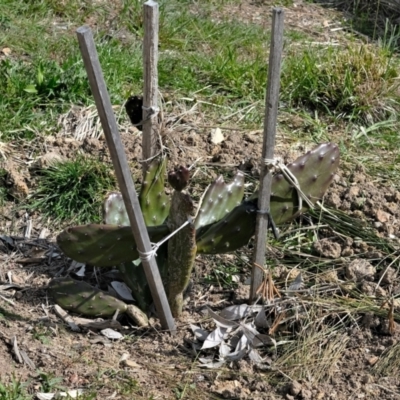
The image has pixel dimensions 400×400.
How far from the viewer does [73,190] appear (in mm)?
5234

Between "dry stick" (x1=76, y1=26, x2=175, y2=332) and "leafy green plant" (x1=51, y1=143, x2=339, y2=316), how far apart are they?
0.45 ft

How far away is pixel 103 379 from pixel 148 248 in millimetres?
619

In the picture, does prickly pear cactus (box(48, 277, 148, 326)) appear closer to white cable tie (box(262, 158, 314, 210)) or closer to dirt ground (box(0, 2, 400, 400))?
dirt ground (box(0, 2, 400, 400))

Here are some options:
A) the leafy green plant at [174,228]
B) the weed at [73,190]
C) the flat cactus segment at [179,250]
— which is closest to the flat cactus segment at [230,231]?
the leafy green plant at [174,228]

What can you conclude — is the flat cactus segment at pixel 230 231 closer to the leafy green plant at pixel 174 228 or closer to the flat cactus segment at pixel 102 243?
the leafy green plant at pixel 174 228

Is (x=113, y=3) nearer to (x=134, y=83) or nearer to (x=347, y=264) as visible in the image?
(x=134, y=83)

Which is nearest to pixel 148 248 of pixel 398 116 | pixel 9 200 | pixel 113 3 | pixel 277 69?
pixel 277 69

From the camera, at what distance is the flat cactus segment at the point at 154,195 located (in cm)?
460

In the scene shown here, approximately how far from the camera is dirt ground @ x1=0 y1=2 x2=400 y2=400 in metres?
4.20

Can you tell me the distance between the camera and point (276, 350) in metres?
4.41

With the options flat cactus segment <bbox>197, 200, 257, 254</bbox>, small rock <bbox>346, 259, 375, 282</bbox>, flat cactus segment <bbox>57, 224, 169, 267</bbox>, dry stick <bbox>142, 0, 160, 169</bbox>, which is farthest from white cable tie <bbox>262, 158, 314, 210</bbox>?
dry stick <bbox>142, 0, 160, 169</bbox>

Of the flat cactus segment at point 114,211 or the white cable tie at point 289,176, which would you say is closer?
the white cable tie at point 289,176

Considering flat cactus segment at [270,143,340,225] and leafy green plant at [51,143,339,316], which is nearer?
leafy green plant at [51,143,339,316]

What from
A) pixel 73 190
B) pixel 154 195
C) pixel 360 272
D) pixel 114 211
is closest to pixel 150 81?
pixel 154 195
